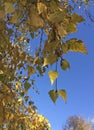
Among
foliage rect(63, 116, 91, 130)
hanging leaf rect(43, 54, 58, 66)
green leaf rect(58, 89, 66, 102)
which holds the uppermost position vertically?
foliage rect(63, 116, 91, 130)

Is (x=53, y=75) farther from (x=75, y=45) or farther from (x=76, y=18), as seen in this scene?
(x=76, y=18)

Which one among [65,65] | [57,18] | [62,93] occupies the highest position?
[57,18]

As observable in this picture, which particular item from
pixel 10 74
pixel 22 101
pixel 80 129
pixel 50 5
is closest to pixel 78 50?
pixel 50 5

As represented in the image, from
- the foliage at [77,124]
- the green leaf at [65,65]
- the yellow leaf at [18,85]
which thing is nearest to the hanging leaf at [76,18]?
the green leaf at [65,65]

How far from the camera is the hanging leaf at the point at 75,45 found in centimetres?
192

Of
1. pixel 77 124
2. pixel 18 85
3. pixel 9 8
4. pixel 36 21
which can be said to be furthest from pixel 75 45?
pixel 77 124

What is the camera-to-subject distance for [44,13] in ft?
6.54

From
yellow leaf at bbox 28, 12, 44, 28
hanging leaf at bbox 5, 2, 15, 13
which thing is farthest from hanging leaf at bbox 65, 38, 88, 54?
hanging leaf at bbox 5, 2, 15, 13

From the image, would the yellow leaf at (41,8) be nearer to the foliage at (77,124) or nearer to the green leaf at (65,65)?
the green leaf at (65,65)

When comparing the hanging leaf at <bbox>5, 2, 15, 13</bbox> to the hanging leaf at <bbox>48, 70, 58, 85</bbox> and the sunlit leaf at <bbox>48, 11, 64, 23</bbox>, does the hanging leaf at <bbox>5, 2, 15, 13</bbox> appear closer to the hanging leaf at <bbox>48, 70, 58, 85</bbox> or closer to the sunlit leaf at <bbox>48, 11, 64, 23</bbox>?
the sunlit leaf at <bbox>48, 11, 64, 23</bbox>

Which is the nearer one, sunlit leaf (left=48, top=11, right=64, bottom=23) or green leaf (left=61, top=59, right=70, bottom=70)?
sunlit leaf (left=48, top=11, right=64, bottom=23)

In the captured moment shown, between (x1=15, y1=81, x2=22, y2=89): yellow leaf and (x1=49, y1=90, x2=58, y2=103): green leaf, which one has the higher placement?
(x1=15, y1=81, x2=22, y2=89): yellow leaf

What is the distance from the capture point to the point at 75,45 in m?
1.95

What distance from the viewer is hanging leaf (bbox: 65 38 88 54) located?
6.29 feet
